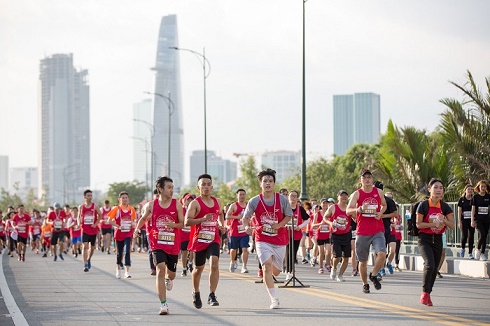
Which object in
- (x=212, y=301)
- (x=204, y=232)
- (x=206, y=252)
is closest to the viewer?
(x=204, y=232)

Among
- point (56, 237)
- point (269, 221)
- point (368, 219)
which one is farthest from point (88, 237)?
point (269, 221)

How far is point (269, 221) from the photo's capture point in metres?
14.9

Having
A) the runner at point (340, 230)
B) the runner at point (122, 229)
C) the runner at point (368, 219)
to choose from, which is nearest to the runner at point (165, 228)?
the runner at point (368, 219)

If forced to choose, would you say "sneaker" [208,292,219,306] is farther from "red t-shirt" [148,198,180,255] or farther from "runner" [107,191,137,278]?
"runner" [107,191,137,278]

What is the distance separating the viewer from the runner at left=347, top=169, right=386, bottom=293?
16.9 meters

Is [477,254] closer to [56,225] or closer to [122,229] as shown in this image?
[122,229]

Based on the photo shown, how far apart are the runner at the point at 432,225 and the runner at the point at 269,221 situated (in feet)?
6.30

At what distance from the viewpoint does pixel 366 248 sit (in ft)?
55.9

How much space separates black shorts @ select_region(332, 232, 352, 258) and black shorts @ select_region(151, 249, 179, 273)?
744 centimetres

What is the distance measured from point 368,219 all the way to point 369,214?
114 millimetres

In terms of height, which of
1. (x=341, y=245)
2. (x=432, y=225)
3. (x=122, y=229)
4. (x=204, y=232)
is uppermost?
(x=432, y=225)

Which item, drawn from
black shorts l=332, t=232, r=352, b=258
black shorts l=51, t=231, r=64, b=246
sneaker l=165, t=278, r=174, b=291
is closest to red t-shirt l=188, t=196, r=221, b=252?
sneaker l=165, t=278, r=174, b=291

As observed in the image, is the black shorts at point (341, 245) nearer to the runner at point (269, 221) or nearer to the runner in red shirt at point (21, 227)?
the runner at point (269, 221)

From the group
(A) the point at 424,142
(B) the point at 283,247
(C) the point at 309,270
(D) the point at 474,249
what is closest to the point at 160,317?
(B) the point at 283,247
